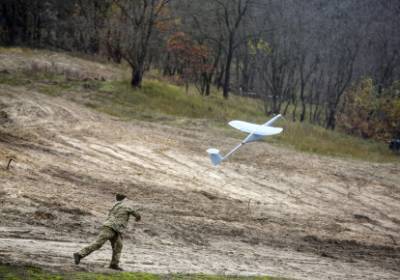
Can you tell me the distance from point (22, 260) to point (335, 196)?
14.0m

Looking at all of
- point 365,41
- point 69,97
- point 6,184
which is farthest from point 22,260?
point 365,41

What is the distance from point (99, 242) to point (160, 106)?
2198cm

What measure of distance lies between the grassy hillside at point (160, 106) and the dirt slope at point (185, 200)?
2.17 metres

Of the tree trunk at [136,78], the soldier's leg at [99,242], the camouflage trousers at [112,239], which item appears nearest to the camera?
the soldier's leg at [99,242]

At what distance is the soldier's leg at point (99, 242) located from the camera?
10398 mm

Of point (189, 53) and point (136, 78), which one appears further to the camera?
point (189, 53)

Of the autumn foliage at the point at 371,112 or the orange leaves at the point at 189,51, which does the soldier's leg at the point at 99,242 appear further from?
the orange leaves at the point at 189,51

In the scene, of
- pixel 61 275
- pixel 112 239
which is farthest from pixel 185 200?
pixel 61 275

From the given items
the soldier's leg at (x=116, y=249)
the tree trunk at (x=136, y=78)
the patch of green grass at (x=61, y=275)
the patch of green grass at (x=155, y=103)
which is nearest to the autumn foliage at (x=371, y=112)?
the patch of green grass at (x=155, y=103)

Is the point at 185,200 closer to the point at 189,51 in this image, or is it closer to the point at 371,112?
the point at 189,51

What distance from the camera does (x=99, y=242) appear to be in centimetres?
1062

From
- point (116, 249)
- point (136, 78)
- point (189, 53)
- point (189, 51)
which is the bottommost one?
point (116, 249)

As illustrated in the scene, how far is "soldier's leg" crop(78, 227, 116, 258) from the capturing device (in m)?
10.4

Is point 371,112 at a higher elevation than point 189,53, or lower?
lower
